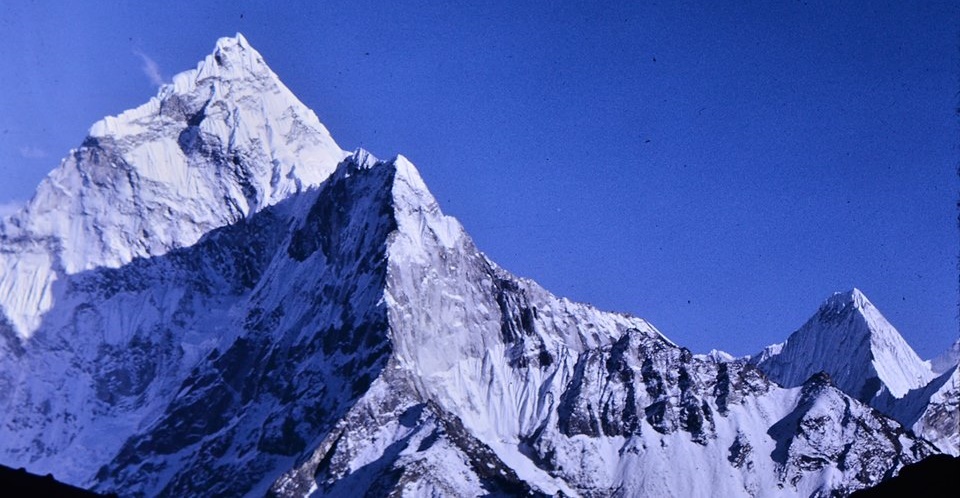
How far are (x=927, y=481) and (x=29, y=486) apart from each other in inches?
1636

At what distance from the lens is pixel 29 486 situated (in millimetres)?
72375

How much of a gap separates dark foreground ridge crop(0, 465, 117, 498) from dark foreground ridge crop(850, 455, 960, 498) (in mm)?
38708

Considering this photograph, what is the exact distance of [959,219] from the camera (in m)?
63.8

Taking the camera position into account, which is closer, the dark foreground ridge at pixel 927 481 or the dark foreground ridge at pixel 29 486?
the dark foreground ridge at pixel 29 486

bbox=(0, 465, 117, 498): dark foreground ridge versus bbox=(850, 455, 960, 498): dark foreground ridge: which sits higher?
bbox=(0, 465, 117, 498): dark foreground ridge

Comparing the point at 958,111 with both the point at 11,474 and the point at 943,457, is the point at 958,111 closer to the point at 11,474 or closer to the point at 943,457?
the point at 943,457

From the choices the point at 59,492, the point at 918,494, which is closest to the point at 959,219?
the point at 918,494

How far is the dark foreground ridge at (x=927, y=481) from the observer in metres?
71.5

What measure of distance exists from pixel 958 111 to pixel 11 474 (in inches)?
1774

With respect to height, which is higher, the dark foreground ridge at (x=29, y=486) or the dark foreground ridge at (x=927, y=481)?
the dark foreground ridge at (x=29, y=486)

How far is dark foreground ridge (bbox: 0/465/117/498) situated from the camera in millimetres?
71250

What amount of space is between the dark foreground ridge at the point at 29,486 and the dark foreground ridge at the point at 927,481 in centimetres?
3871

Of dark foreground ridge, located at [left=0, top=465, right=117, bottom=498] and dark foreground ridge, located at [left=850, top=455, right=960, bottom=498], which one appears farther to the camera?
dark foreground ridge, located at [left=850, top=455, right=960, bottom=498]

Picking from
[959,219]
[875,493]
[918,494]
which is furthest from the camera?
[875,493]
